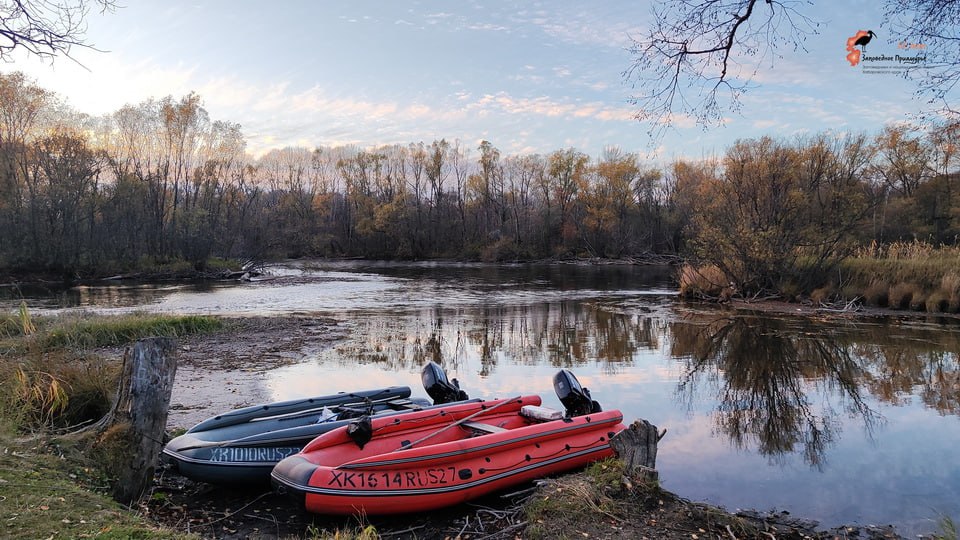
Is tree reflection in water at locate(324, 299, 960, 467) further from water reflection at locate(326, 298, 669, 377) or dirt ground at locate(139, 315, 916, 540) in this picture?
dirt ground at locate(139, 315, 916, 540)

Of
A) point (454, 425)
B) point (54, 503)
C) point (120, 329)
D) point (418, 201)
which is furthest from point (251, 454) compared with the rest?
point (418, 201)

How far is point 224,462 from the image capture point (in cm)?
533

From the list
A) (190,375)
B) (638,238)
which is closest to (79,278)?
(190,375)

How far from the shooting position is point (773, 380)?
10164 millimetres

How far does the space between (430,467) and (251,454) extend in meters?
1.80

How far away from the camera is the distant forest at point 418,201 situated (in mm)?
21391

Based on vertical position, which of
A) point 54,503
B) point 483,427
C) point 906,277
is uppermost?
point 906,277

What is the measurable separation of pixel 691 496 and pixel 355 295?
20.7 metres

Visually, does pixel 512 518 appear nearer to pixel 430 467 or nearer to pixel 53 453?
pixel 430 467

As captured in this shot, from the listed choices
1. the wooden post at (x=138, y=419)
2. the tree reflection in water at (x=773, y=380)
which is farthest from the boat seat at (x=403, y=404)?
the tree reflection in water at (x=773, y=380)

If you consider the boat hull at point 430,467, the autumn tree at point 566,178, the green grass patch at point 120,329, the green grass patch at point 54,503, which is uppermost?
the autumn tree at point 566,178

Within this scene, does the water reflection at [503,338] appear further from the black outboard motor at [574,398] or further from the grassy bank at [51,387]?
the grassy bank at [51,387]

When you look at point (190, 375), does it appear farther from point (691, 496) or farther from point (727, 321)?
point (727, 321)

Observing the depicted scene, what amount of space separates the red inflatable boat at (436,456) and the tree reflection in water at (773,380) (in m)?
2.59
